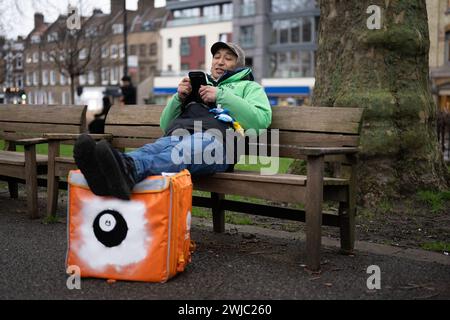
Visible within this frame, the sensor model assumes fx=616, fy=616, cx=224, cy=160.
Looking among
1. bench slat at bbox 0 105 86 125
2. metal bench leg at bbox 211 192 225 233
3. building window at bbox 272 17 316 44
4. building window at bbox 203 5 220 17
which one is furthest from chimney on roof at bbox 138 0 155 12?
metal bench leg at bbox 211 192 225 233

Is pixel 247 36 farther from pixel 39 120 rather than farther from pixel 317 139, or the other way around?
pixel 317 139

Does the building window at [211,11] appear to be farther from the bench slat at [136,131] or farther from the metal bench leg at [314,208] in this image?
the metal bench leg at [314,208]

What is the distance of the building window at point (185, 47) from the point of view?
5644 cm

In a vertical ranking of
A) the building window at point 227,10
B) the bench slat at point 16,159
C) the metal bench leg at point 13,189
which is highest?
the building window at point 227,10

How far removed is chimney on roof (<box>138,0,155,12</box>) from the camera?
66062mm

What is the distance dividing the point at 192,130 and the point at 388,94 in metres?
2.26

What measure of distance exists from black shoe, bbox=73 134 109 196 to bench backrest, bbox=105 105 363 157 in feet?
5.67

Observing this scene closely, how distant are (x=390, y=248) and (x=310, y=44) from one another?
144 feet

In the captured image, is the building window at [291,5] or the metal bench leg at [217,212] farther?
the building window at [291,5]

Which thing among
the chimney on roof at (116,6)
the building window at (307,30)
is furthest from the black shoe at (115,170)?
the chimney on roof at (116,6)

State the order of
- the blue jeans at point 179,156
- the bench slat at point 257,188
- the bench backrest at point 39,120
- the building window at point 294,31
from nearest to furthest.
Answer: the blue jeans at point 179,156
the bench slat at point 257,188
the bench backrest at point 39,120
the building window at point 294,31

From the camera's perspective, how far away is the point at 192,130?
176 inches

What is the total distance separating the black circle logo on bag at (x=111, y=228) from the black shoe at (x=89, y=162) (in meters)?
0.15

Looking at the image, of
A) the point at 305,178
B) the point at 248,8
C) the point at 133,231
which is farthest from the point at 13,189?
the point at 248,8
